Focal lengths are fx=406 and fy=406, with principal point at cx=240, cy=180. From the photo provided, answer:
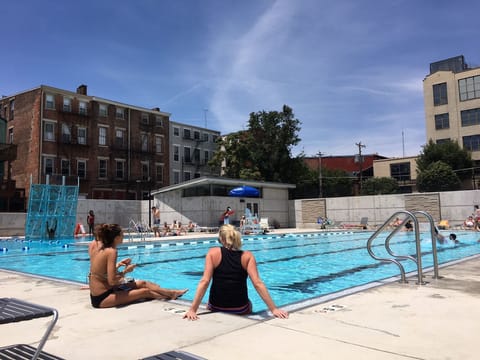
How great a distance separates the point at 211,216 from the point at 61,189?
9.84 m

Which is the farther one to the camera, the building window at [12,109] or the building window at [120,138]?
the building window at [120,138]

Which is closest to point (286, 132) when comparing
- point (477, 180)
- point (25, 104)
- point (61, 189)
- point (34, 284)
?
point (477, 180)

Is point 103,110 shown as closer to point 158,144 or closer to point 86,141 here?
point 86,141

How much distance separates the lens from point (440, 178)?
41500 millimetres

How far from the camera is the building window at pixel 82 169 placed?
1595 inches

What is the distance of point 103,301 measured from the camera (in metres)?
5.23

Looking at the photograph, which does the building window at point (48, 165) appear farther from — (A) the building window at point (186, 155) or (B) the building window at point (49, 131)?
(A) the building window at point (186, 155)

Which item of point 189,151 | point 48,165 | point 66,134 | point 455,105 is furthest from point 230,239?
point 455,105

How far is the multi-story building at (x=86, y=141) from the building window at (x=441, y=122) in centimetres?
3389

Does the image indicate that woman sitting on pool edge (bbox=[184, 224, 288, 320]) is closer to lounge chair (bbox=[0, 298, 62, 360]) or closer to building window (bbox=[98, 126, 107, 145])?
lounge chair (bbox=[0, 298, 62, 360])

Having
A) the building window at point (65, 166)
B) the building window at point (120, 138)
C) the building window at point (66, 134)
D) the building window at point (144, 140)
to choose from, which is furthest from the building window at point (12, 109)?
the building window at point (144, 140)

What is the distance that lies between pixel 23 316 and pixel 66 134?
40.6 m

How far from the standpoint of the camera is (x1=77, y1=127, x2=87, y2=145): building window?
134 ft

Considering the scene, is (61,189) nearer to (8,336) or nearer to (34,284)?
(34,284)
